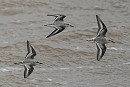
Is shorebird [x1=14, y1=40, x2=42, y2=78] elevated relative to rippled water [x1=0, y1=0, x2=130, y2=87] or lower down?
elevated

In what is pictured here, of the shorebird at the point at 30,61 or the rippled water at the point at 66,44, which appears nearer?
the shorebird at the point at 30,61

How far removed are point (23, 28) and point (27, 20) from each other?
28.6 inches

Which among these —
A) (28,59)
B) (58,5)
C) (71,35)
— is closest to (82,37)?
(71,35)

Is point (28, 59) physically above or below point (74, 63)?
above

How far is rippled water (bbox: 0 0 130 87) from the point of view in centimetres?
1180

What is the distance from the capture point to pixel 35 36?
46.8 feet

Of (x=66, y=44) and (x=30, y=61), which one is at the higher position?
(x=30, y=61)

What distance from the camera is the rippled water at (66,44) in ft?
38.7

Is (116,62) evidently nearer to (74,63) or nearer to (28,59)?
(74,63)

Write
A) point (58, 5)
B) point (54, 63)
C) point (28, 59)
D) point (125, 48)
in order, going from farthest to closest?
point (58, 5)
point (125, 48)
point (54, 63)
point (28, 59)

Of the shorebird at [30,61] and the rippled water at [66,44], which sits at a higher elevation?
the shorebird at [30,61]

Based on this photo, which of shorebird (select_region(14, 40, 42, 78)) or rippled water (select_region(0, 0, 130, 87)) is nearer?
shorebird (select_region(14, 40, 42, 78))

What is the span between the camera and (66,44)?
45.6 feet

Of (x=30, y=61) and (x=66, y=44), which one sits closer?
(x=30, y=61)
